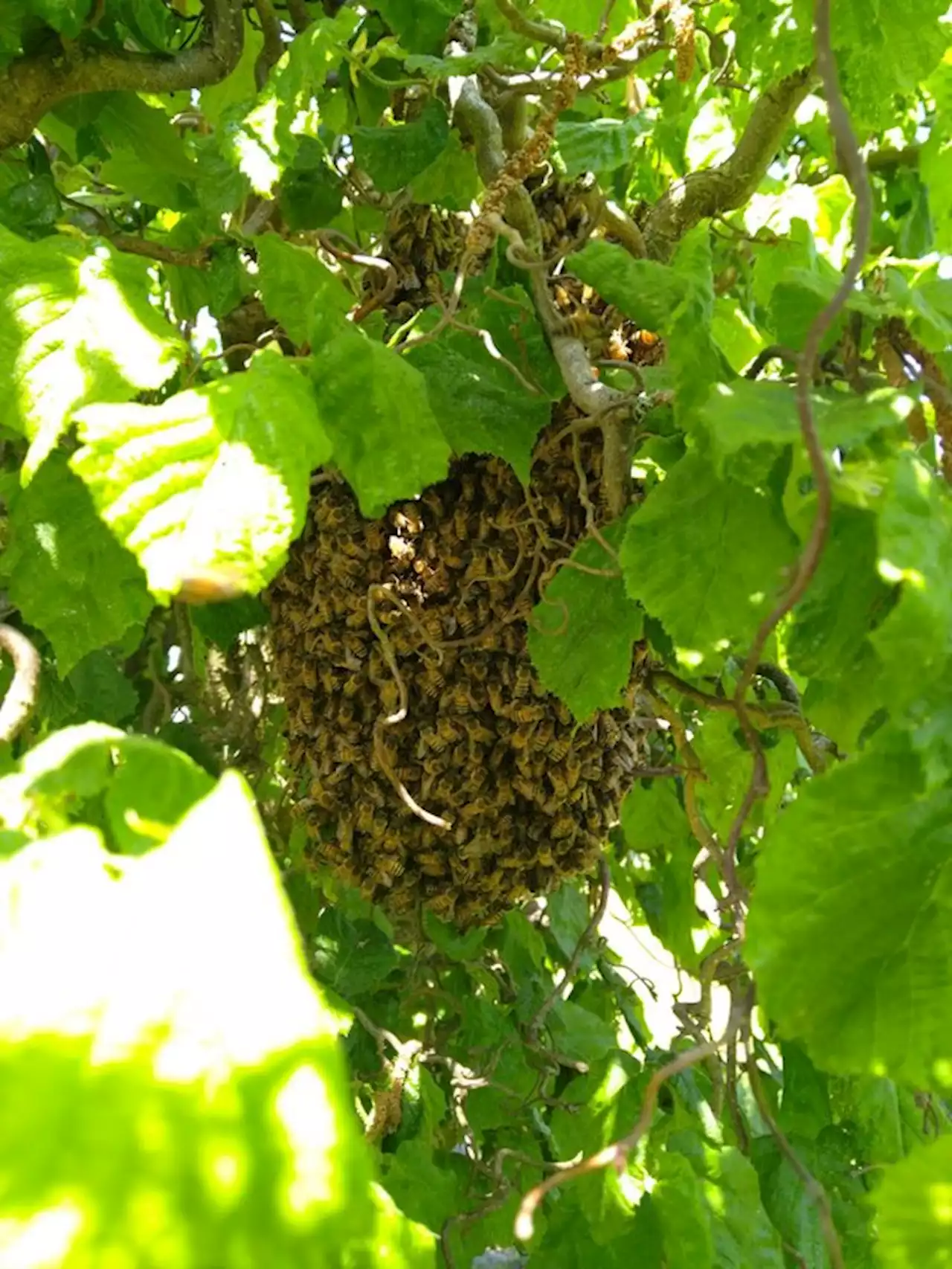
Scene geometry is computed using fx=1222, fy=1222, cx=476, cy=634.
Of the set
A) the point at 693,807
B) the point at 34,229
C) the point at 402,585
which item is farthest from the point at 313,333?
the point at 693,807

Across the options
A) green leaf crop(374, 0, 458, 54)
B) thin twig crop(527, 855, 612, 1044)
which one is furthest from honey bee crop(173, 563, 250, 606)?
thin twig crop(527, 855, 612, 1044)

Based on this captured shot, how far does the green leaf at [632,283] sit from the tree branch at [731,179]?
0.29m

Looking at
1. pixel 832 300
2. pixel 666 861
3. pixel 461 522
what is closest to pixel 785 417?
pixel 832 300

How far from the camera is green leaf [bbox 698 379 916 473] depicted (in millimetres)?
528

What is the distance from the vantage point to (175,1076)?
0.92 feet

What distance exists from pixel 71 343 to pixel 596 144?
44cm

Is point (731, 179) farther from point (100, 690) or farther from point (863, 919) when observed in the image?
point (100, 690)

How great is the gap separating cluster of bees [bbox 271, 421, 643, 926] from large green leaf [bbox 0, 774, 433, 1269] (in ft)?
2.10

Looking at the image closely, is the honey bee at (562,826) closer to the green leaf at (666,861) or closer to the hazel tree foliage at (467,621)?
the hazel tree foliage at (467,621)

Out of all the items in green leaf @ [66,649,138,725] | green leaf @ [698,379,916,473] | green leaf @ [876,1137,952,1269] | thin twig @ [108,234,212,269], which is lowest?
green leaf @ [66,649,138,725]

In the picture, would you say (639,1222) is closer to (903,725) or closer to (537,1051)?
(537,1051)

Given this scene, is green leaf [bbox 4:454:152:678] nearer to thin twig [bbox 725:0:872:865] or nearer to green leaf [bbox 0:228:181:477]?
A: green leaf [bbox 0:228:181:477]

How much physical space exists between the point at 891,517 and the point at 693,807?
655 mm

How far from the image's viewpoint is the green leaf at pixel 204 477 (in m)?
0.50
